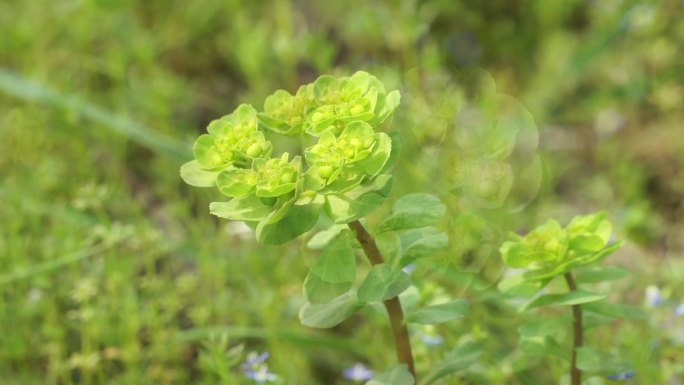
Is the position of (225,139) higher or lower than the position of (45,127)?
higher

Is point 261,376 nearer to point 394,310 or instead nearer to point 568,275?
point 394,310

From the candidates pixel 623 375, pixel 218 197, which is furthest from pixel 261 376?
pixel 218 197

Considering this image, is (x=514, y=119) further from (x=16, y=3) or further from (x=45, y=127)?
(x=16, y=3)

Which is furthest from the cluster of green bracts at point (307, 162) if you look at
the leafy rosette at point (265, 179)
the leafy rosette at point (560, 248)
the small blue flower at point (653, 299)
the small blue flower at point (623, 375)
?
the small blue flower at point (653, 299)

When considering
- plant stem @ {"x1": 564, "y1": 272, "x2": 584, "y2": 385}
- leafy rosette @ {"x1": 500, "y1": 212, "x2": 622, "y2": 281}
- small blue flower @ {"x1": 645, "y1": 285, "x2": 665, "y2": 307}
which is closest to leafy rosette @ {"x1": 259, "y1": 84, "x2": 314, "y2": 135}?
leafy rosette @ {"x1": 500, "y1": 212, "x2": 622, "y2": 281}

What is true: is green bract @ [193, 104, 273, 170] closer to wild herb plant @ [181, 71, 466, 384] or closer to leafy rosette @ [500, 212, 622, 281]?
wild herb plant @ [181, 71, 466, 384]

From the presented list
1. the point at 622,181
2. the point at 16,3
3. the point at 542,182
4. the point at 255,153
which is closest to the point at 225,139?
the point at 255,153
